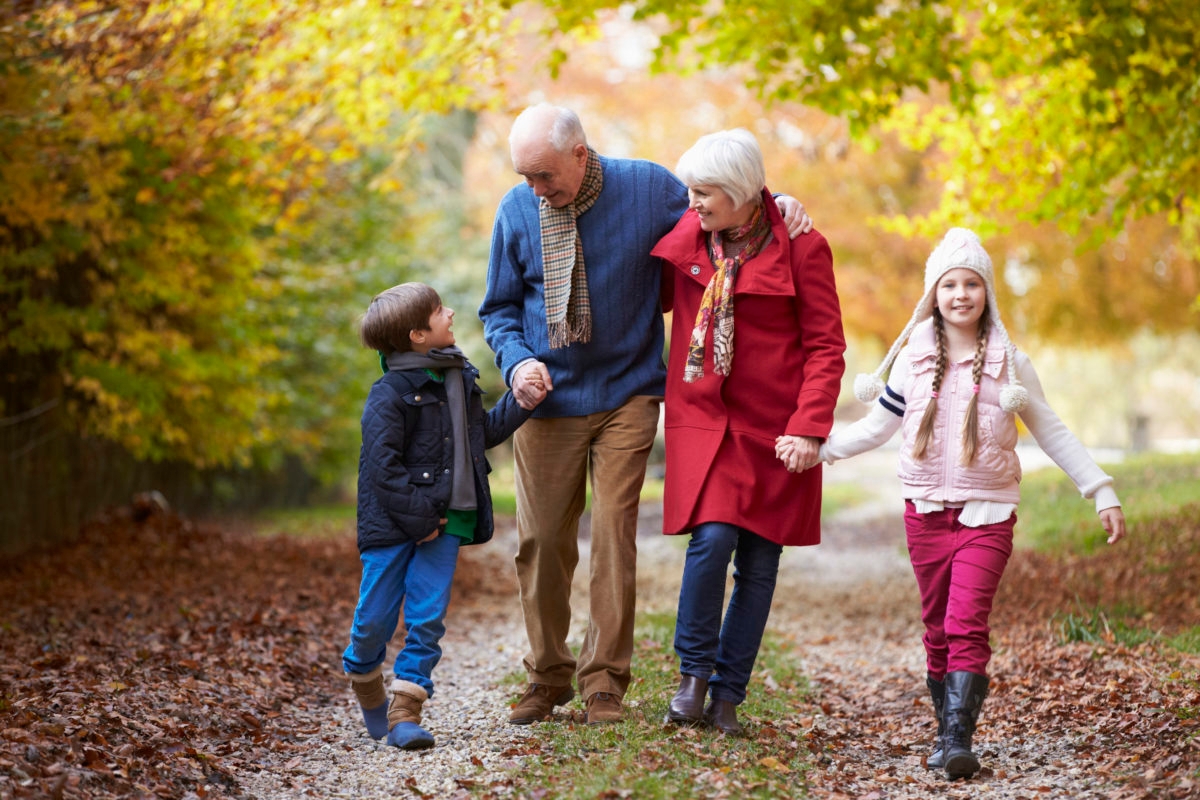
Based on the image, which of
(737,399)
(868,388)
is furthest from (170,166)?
(868,388)

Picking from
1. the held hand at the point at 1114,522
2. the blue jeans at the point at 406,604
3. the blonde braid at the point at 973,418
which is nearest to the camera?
the held hand at the point at 1114,522

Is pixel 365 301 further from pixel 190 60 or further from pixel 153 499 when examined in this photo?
pixel 190 60

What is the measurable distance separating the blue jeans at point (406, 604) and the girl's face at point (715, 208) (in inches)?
57.1

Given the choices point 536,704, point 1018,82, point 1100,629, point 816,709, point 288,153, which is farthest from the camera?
point 1018,82

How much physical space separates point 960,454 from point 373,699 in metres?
2.24

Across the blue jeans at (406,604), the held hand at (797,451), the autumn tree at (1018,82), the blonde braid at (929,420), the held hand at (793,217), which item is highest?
the autumn tree at (1018,82)

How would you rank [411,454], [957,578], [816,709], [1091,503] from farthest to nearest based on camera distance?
[1091,503] → [816,709] → [411,454] → [957,578]

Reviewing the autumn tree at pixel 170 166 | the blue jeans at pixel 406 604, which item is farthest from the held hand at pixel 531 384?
the autumn tree at pixel 170 166

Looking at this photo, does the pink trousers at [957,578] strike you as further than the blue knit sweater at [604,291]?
No

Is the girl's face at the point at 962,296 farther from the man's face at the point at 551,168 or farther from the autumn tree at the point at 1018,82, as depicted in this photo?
the autumn tree at the point at 1018,82

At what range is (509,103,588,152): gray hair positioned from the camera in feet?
13.4

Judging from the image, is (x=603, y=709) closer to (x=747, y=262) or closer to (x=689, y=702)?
(x=689, y=702)

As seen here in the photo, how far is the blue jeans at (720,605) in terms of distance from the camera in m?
4.06

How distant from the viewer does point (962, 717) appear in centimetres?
389
